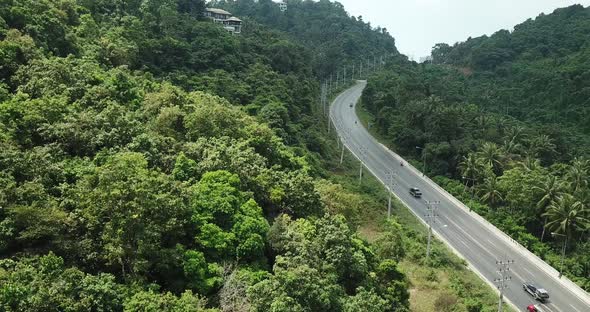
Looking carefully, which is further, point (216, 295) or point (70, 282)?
point (216, 295)

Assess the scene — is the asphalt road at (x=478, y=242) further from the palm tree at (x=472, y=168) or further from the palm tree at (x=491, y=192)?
the palm tree at (x=472, y=168)

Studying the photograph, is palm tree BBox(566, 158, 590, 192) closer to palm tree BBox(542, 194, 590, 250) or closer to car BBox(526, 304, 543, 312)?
palm tree BBox(542, 194, 590, 250)

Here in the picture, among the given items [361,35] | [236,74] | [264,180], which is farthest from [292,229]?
[361,35]

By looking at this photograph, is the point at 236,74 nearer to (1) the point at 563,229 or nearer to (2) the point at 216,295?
(1) the point at 563,229

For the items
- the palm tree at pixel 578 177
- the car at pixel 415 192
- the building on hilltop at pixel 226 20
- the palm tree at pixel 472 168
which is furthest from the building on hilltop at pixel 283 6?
the palm tree at pixel 578 177

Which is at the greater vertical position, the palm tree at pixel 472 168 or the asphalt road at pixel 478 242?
the palm tree at pixel 472 168
